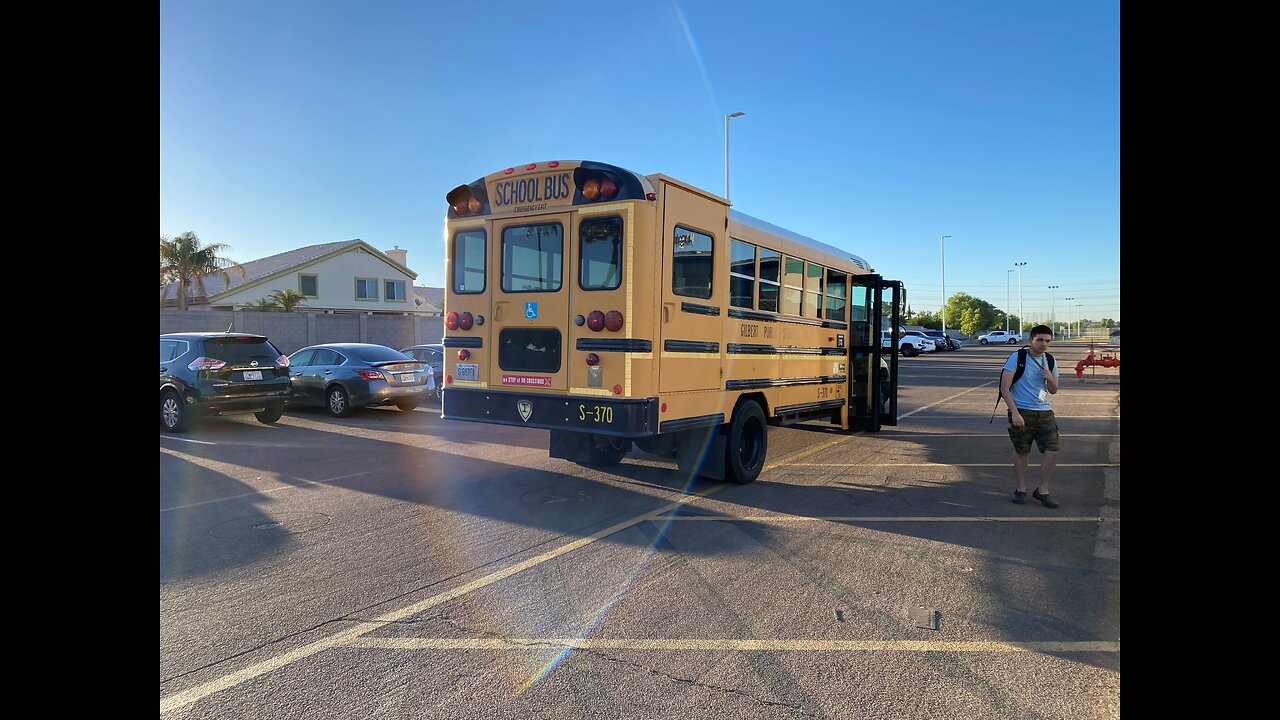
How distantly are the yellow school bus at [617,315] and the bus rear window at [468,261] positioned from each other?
14 mm

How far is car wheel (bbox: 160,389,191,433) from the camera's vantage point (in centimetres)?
1098

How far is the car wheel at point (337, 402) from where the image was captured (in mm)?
13297

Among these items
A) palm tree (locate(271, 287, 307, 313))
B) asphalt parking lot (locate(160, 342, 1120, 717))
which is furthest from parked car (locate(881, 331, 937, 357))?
asphalt parking lot (locate(160, 342, 1120, 717))

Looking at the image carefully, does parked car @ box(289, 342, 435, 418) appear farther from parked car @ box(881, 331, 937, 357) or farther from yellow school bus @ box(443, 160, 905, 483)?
parked car @ box(881, 331, 937, 357)

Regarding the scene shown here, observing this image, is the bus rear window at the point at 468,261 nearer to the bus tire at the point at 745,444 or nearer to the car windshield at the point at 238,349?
the bus tire at the point at 745,444

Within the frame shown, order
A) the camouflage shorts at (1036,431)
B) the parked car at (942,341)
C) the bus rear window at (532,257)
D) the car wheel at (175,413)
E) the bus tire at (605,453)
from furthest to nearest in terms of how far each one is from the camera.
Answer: the parked car at (942,341), the car wheel at (175,413), the bus tire at (605,453), the bus rear window at (532,257), the camouflage shorts at (1036,431)

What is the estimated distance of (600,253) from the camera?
6.47 meters

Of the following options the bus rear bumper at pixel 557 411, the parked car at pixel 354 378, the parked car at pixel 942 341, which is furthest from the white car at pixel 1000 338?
the bus rear bumper at pixel 557 411

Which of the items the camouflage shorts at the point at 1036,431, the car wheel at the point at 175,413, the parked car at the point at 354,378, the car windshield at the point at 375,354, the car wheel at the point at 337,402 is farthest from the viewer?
the car windshield at the point at 375,354

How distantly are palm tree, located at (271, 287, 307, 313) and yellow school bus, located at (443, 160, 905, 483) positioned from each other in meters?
29.8

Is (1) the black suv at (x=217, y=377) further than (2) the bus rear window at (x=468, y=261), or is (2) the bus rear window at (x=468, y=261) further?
(1) the black suv at (x=217, y=377)
